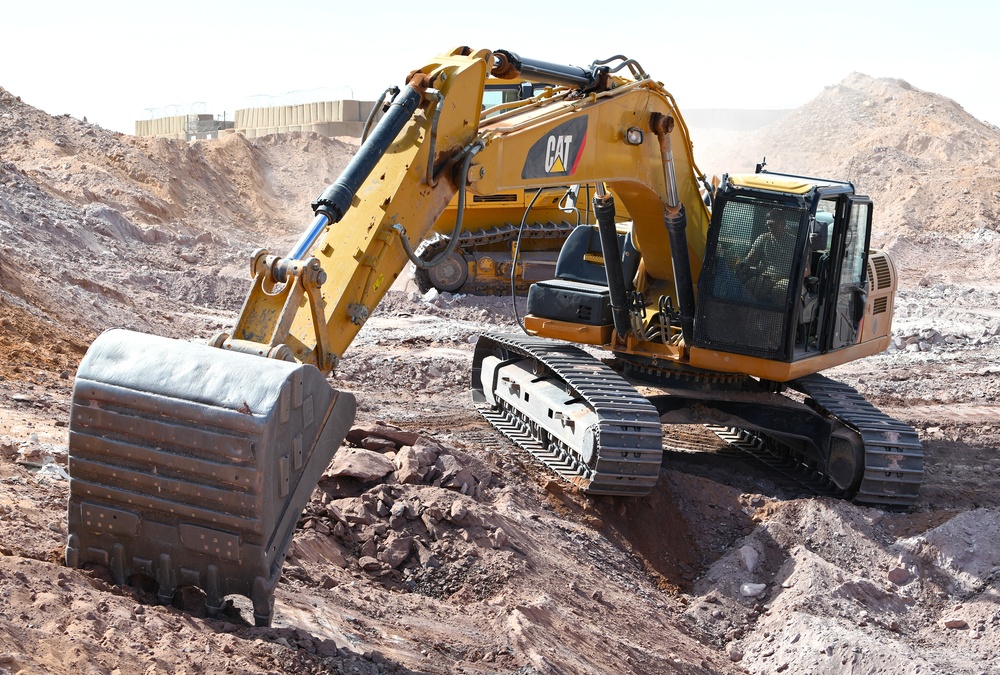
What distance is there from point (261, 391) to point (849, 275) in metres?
5.58

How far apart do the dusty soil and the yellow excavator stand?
311 millimetres

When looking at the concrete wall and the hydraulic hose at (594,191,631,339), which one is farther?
the concrete wall

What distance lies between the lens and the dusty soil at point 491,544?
445cm

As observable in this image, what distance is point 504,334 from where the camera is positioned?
9797 millimetres

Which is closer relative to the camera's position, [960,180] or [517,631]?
[517,631]

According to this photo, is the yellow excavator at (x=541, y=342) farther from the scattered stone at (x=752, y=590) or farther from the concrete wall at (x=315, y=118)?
the concrete wall at (x=315, y=118)

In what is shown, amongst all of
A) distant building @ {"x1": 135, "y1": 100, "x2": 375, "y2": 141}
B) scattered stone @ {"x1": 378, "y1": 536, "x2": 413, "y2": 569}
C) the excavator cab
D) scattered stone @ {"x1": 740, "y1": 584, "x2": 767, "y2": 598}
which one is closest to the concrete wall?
distant building @ {"x1": 135, "y1": 100, "x2": 375, "y2": 141}

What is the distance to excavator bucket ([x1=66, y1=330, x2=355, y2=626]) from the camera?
4.27 meters

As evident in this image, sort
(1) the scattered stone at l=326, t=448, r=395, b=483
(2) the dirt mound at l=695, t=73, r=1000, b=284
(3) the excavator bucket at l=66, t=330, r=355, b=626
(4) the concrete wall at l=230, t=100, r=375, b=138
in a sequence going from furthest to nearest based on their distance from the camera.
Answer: (4) the concrete wall at l=230, t=100, r=375, b=138
(2) the dirt mound at l=695, t=73, r=1000, b=284
(1) the scattered stone at l=326, t=448, r=395, b=483
(3) the excavator bucket at l=66, t=330, r=355, b=626

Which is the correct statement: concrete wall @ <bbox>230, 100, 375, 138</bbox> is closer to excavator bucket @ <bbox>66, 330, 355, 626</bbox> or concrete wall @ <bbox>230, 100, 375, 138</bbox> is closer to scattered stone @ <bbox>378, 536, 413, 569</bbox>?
scattered stone @ <bbox>378, 536, 413, 569</bbox>

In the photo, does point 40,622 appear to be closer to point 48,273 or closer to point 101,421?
point 101,421

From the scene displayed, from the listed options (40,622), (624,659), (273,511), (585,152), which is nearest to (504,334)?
(585,152)

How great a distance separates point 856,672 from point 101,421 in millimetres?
4036

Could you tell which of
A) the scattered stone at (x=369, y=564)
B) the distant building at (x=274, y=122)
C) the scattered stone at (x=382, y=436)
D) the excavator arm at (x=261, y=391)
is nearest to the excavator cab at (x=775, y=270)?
the scattered stone at (x=382, y=436)
